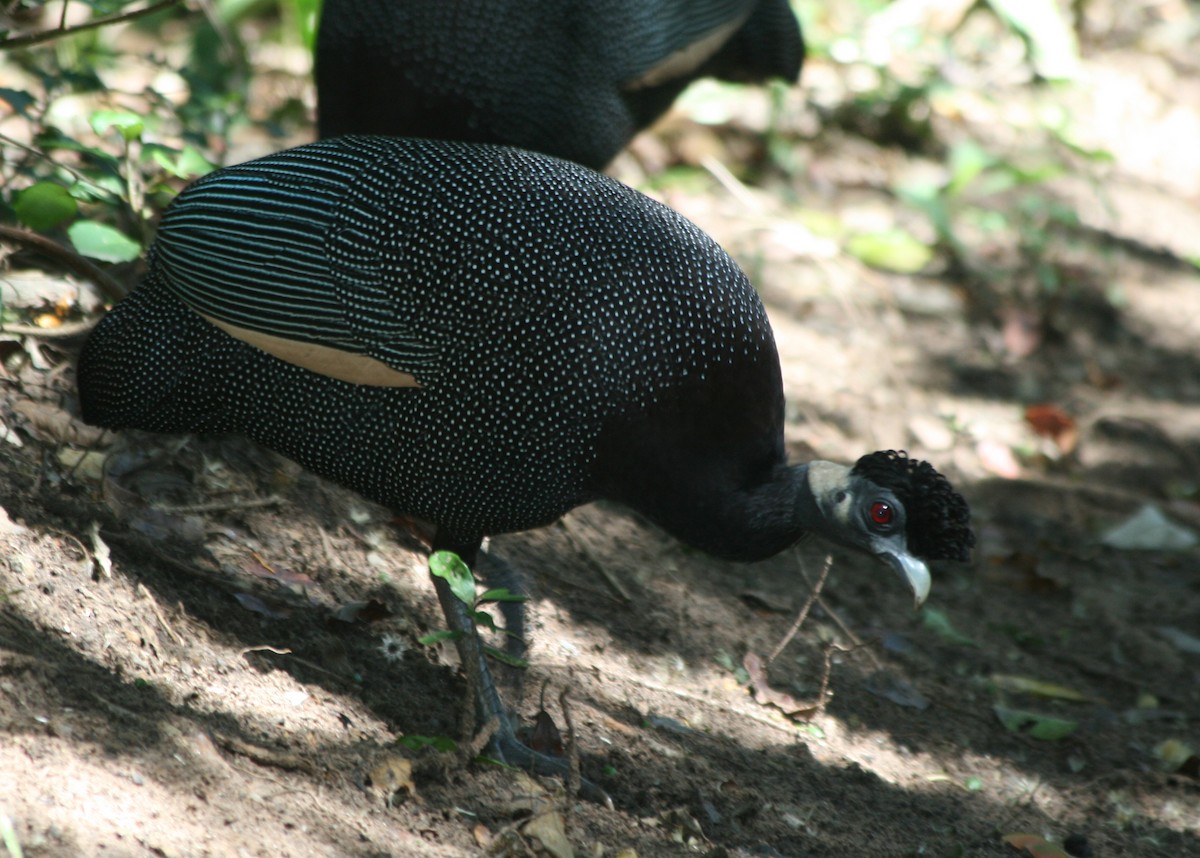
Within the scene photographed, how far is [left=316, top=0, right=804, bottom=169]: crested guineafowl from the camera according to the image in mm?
3725

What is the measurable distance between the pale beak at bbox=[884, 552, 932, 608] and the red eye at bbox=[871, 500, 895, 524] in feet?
0.25

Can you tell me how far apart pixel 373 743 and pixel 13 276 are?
70.6 inches

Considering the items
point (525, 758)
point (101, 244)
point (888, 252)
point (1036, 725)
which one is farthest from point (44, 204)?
point (888, 252)

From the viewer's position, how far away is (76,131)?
474cm

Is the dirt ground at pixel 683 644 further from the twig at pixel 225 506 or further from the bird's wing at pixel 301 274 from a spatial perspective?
the bird's wing at pixel 301 274

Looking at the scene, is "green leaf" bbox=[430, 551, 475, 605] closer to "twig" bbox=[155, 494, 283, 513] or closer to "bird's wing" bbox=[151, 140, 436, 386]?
"bird's wing" bbox=[151, 140, 436, 386]

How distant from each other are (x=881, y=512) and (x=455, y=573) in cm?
96

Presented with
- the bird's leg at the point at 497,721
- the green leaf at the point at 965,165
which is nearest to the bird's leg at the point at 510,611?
the bird's leg at the point at 497,721

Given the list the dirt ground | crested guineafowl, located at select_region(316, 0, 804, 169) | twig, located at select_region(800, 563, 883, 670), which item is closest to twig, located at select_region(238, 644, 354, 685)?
the dirt ground

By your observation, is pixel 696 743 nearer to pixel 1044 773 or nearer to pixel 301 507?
pixel 1044 773

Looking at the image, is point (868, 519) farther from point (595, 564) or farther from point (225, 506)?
point (225, 506)

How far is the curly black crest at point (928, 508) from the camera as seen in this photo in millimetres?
2766

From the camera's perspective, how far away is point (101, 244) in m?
3.46

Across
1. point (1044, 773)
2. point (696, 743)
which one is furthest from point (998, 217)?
point (696, 743)
